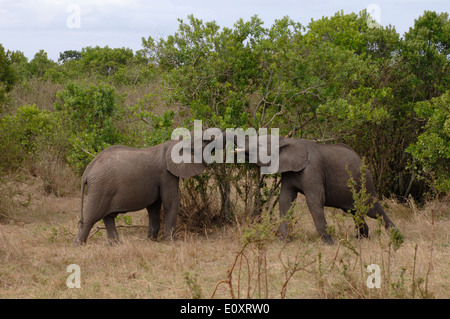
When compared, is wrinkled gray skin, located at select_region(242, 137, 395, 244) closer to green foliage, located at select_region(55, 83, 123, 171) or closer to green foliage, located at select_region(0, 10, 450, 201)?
green foliage, located at select_region(0, 10, 450, 201)

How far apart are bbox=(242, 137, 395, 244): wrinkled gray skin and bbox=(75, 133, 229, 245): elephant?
1.36m

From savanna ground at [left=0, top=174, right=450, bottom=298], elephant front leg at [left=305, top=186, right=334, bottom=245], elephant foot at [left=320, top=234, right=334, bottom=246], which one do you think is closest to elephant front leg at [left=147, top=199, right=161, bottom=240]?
savanna ground at [left=0, top=174, right=450, bottom=298]

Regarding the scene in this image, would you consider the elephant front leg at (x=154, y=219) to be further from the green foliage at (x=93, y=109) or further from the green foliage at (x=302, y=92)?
the green foliage at (x=93, y=109)

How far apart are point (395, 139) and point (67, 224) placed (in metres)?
7.79

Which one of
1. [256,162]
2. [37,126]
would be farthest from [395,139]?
[37,126]

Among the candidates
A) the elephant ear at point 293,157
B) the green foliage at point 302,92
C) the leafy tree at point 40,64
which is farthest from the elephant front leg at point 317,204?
the leafy tree at point 40,64

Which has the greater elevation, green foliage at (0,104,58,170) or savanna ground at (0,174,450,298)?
green foliage at (0,104,58,170)

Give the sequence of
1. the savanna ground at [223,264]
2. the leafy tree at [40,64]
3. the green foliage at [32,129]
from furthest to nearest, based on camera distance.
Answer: the leafy tree at [40,64], the green foliage at [32,129], the savanna ground at [223,264]

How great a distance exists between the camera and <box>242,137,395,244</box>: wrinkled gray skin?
9.46 metres

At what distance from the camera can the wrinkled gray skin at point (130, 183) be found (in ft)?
30.8

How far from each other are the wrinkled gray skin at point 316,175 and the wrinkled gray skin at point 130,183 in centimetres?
140

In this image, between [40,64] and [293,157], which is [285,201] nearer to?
[293,157]

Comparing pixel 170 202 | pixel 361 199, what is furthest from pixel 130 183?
pixel 361 199

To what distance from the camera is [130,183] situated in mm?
9398
